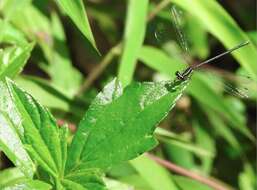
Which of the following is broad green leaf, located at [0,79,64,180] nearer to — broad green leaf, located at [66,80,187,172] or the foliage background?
broad green leaf, located at [66,80,187,172]

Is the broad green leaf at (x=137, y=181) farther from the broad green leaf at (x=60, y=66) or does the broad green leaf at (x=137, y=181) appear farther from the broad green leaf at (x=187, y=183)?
the broad green leaf at (x=60, y=66)

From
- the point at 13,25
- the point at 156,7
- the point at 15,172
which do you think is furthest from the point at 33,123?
the point at 156,7

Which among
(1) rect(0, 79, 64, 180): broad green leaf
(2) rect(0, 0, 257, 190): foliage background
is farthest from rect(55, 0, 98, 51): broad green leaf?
(1) rect(0, 79, 64, 180): broad green leaf

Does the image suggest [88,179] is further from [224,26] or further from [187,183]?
[224,26]

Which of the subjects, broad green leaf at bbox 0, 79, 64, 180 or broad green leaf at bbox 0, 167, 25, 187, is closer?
broad green leaf at bbox 0, 79, 64, 180

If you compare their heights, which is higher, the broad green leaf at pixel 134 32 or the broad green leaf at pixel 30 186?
the broad green leaf at pixel 134 32

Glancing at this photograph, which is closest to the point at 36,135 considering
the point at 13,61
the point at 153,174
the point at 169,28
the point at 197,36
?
the point at 13,61

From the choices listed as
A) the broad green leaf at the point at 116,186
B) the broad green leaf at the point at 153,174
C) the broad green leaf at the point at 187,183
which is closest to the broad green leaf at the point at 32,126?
the broad green leaf at the point at 116,186

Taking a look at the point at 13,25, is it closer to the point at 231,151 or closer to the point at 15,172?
the point at 15,172

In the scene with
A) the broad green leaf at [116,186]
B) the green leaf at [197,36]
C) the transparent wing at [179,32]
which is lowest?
the broad green leaf at [116,186]
